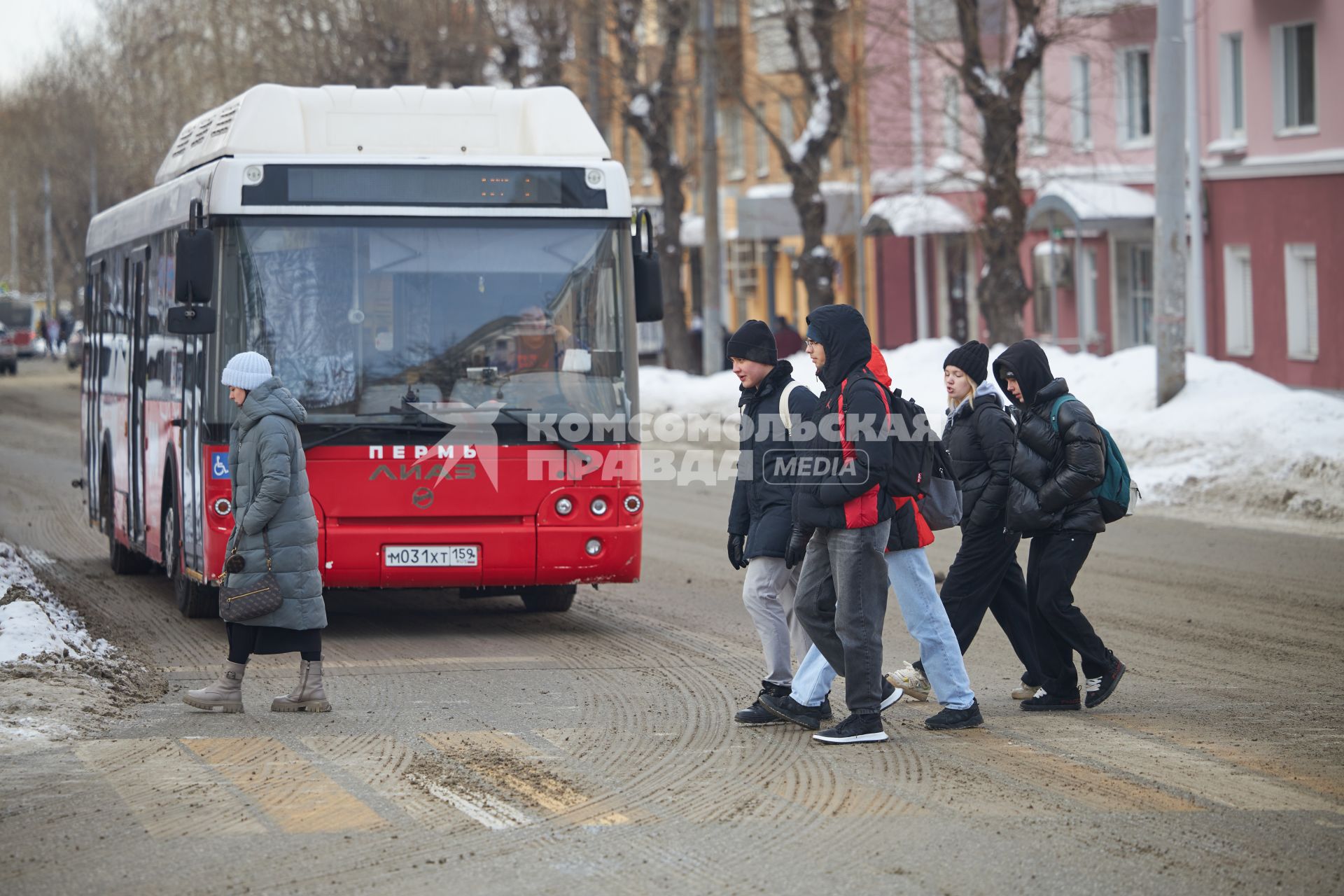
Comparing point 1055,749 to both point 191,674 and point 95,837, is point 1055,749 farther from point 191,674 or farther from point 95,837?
point 191,674

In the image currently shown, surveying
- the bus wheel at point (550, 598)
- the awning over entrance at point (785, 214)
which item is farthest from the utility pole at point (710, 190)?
the bus wheel at point (550, 598)

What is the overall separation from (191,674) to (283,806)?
332cm

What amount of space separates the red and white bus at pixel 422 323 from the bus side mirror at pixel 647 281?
22 millimetres

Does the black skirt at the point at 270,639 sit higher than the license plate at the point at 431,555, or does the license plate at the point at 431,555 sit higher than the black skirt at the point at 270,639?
the license plate at the point at 431,555

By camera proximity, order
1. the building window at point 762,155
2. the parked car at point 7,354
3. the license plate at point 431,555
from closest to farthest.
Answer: the license plate at point 431,555, the building window at point 762,155, the parked car at point 7,354

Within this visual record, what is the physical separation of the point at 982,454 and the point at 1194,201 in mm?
24342

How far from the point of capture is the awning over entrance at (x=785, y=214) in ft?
146

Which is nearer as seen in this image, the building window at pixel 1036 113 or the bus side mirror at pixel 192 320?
the bus side mirror at pixel 192 320

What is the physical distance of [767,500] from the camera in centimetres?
833

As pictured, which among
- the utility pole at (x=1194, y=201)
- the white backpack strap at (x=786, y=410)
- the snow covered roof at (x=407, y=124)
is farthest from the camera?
the utility pole at (x=1194, y=201)

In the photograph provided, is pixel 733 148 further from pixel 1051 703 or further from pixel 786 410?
pixel 786 410

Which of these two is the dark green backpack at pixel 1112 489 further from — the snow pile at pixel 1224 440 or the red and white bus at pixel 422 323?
the snow pile at pixel 1224 440

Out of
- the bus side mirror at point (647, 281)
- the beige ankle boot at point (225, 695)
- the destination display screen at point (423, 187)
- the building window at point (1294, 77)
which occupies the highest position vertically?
the building window at point (1294, 77)

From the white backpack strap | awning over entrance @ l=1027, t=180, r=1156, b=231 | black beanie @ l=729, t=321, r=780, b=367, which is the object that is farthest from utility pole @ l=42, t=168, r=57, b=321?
the white backpack strap
